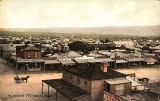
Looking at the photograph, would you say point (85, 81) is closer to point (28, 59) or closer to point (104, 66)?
point (104, 66)

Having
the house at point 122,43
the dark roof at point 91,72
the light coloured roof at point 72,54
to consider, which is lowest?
the dark roof at point 91,72

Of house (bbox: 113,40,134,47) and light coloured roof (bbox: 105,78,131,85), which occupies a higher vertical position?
house (bbox: 113,40,134,47)

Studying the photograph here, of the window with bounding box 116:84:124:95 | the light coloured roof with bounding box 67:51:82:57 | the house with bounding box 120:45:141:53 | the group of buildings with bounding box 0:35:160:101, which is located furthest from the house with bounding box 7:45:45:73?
the house with bounding box 120:45:141:53

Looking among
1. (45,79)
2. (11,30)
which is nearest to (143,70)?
(45,79)

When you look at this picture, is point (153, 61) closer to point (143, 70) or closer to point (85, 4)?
point (143, 70)

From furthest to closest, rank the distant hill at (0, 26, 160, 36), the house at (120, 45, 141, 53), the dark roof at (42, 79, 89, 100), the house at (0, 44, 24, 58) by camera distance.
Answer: the house at (120, 45, 141, 53) → the distant hill at (0, 26, 160, 36) → the house at (0, 44, 24, 58) → the dark roof at (42, 79, 89, 100)

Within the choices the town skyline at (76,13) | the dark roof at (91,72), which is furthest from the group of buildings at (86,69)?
the town skyline at (76,13)

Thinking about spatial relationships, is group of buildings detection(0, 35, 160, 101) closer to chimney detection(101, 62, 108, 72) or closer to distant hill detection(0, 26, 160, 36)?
chimney detection(101, 62, 108, 72)

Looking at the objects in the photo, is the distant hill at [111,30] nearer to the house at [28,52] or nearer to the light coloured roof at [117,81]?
the house at [28,52]
